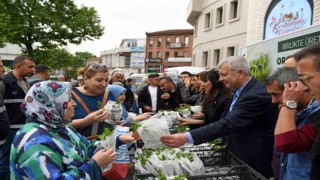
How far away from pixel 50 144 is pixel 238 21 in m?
20.0

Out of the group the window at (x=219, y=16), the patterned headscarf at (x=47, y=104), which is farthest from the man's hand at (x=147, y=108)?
the window at (x=219, y=16)

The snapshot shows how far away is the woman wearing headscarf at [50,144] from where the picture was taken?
5.51 feet

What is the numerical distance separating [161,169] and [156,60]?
63.4m

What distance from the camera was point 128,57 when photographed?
8169 cm

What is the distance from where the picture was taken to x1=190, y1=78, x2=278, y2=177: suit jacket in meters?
2.70

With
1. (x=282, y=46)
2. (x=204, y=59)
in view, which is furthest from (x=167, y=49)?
(x=282, y=46)

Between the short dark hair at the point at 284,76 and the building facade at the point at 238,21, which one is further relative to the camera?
the building facade at the point at 238,21

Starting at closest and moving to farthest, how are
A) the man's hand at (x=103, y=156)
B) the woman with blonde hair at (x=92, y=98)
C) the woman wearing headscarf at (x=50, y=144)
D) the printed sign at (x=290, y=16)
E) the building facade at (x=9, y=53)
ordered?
the woman wearing headscarf at (x=50, y=144) → the man's hand at (x=103, y=156) → the woman with blonde hair at (x=92, y=98) → the printed sign at (x=290, y=16) → the building facade at (x=9, y=53)

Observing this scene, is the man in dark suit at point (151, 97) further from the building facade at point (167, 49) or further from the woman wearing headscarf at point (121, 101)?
the building facade at point (167, 49)

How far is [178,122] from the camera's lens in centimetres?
356

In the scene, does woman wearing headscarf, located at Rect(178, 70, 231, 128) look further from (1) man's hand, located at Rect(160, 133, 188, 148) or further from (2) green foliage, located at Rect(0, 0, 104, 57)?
(2) green foliage, located at Rect(0, 0, 104, 57)

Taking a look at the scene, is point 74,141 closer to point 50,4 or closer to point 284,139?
point 284,139

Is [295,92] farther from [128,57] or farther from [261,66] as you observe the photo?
[128,57]

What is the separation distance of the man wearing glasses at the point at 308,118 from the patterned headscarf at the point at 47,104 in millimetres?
1456
